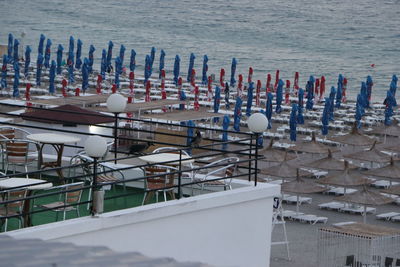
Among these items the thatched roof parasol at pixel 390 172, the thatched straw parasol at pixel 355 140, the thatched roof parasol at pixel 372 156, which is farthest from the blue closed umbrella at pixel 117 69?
the thatched roof parasol at pixel 390 172

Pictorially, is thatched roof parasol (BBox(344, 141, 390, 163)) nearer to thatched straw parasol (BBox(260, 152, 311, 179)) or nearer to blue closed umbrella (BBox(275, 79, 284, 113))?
thatched straw parasol (BBox(260, 152, 311, 179))

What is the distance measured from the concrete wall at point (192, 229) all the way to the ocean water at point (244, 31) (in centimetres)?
4397

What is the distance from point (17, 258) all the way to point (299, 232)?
547 inches

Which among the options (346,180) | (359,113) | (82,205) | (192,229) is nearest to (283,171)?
(346,180)

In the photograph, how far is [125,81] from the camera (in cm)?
3778

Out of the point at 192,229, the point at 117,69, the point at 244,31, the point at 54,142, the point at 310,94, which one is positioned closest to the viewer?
the point at 192,229

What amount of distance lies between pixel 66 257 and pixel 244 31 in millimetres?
84497

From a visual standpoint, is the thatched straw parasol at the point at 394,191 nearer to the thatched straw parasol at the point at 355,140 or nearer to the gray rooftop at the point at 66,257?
the thatched straw parasol at the point at 355,140

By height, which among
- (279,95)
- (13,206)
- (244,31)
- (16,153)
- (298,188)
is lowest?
(244,31)

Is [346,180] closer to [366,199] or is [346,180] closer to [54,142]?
[366,199]

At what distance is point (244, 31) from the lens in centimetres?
8831

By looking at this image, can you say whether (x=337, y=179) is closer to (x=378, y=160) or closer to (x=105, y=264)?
(x=378, y=160)

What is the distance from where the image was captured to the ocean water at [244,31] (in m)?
66.8

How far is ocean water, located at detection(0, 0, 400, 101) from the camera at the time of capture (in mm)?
66750
